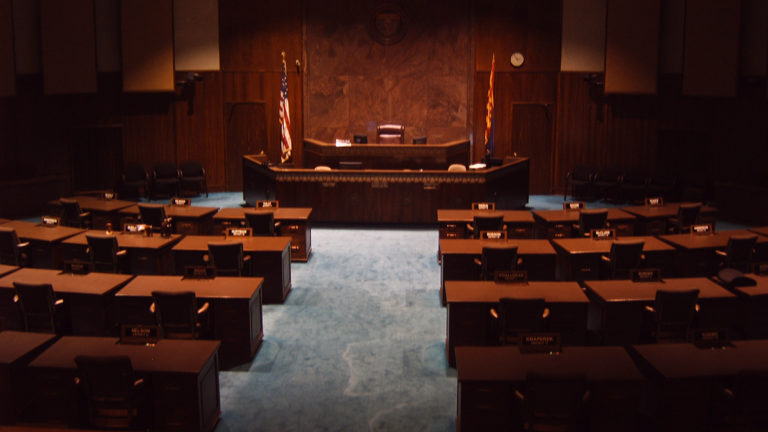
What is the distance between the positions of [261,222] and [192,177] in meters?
8.11

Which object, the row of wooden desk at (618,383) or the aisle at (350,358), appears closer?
the row of wooden desk at (618,383)

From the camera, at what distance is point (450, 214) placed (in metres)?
11.2

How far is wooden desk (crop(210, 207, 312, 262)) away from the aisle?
0.96 feet

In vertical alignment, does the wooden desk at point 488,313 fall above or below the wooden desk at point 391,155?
below

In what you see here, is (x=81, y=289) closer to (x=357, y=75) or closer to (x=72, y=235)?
(x=72, y=235)

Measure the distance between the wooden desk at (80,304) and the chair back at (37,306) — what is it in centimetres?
22

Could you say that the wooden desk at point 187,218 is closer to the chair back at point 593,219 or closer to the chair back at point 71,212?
the chair back at point 71,212

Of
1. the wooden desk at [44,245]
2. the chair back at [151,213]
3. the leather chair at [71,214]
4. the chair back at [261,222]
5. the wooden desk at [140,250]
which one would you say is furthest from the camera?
the leather chair at [71,214]

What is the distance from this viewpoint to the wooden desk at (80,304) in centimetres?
732

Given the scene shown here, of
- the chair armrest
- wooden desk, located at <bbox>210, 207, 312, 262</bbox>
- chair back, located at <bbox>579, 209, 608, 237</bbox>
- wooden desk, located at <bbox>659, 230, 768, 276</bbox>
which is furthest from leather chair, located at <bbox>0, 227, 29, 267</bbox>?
wooden desk, located at <bbox>659, 230, 768, 276</bbox>

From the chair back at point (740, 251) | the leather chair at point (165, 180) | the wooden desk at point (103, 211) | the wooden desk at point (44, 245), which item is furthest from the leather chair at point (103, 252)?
the leather chair at point (165, 180)

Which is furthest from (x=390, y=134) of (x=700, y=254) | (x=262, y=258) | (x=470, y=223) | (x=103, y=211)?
(x=700, y=254)

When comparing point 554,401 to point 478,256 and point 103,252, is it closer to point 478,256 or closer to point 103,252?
point 478,256

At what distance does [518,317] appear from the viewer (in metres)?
6.61
